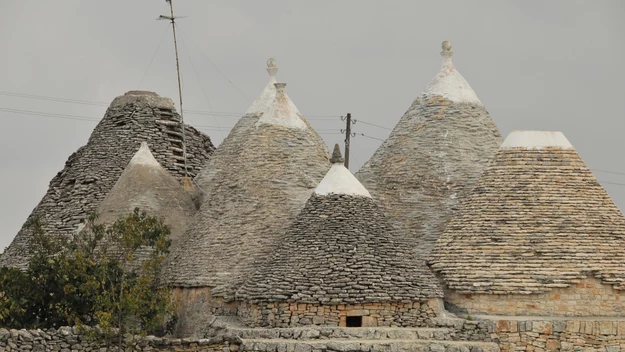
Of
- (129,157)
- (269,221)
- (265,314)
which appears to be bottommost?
(265,314)

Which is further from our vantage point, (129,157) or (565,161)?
(129,157)

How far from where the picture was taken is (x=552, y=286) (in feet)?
105

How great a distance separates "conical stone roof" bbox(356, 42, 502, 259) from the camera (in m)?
35.7

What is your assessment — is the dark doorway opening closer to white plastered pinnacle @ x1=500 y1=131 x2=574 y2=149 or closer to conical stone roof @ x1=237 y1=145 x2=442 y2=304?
conical stone roof @ x1=237 y1=145 x2=442 y2=304

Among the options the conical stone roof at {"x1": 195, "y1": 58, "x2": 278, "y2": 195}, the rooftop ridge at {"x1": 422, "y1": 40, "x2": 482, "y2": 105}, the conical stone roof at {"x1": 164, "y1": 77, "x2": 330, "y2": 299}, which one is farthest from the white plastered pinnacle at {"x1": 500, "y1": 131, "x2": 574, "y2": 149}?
the conical stone roof at {"x1": 195, "y1": 58, "x2": 278, "y2": 195}

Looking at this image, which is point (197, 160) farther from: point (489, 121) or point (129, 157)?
point (489, 121)

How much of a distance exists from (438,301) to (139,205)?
842 cm

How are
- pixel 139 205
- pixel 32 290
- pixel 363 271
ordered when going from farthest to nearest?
pixel 139 205 < pixel 32 290 < pixel 363 271

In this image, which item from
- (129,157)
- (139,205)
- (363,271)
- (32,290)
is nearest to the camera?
(363,271)

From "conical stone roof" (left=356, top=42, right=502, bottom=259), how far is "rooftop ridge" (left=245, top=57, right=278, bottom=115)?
3.37 meters

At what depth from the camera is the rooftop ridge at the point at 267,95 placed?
3945 cm

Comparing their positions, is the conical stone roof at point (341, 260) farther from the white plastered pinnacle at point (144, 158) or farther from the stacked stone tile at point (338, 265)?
the white plastered pinnacle at point (144, 158)

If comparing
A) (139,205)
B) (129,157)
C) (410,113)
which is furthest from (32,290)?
(410,113)

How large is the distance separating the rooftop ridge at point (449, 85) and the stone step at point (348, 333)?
26.0ft
